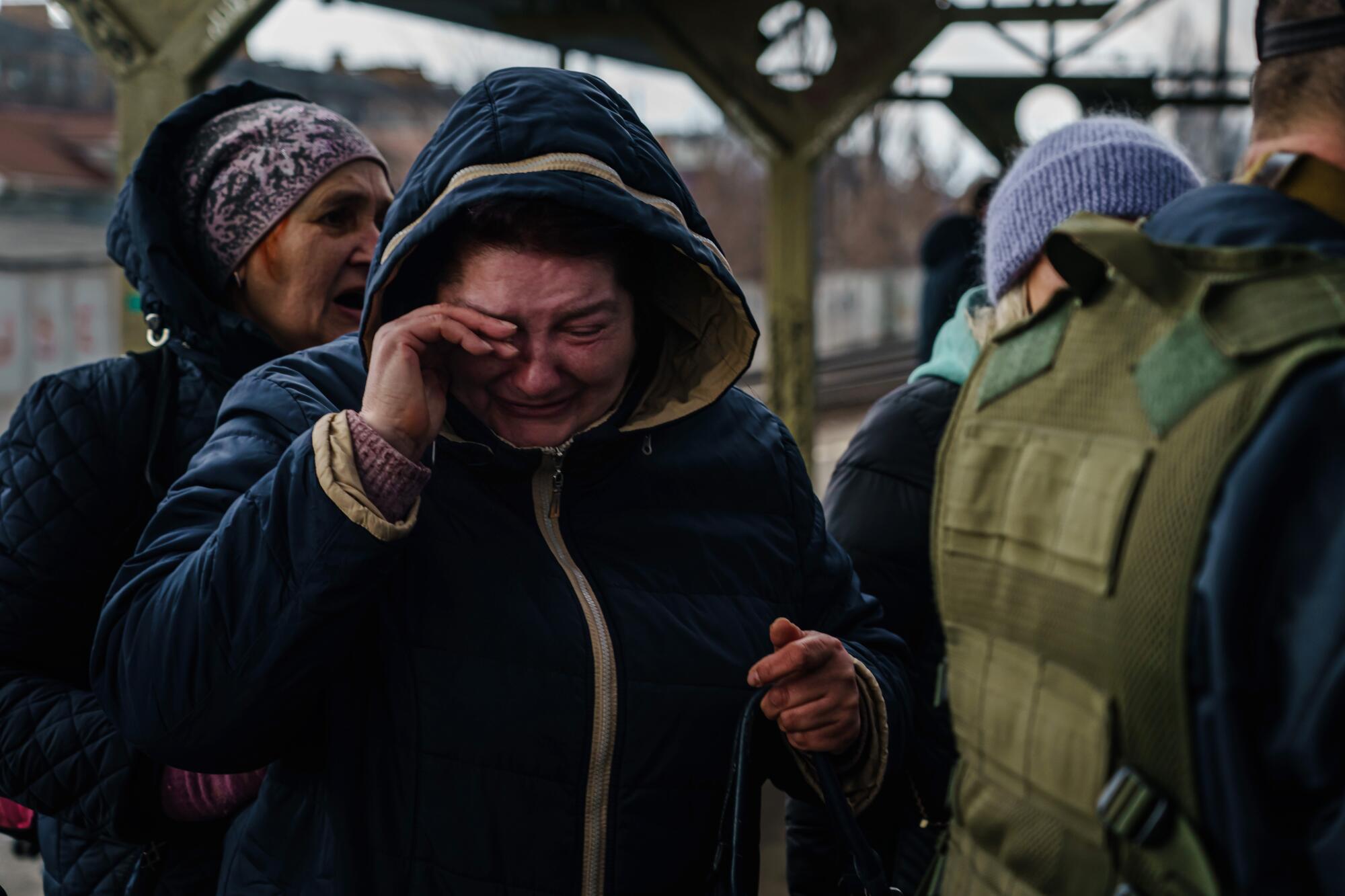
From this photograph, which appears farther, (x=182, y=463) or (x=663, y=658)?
(x=182, y=463)

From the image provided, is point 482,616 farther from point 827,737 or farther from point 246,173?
point 246,173

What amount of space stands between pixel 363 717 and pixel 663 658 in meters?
0.40

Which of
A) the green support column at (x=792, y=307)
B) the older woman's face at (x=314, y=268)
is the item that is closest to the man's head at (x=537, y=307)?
the older woman's face at (x=314, y=268)

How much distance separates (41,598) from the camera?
214cm

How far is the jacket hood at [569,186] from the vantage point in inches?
68.2

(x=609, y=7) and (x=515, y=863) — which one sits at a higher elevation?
(x=609, y=7)

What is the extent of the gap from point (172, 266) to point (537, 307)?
0.91 metres

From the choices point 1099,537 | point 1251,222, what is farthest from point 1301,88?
point 1099,537

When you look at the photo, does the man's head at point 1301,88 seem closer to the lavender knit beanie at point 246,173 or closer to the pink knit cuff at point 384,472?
the pink knit cuff at point 384,472

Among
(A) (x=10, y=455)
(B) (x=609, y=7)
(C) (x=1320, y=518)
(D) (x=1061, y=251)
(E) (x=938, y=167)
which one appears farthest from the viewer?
(E) (x=938, y=167)

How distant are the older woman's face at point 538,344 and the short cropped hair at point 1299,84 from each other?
0.89m

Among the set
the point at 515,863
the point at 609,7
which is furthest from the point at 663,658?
the point at 609,7

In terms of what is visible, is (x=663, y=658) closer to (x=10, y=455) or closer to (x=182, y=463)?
(x=182, y=463)

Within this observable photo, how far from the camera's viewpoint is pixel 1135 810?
3.52ft
